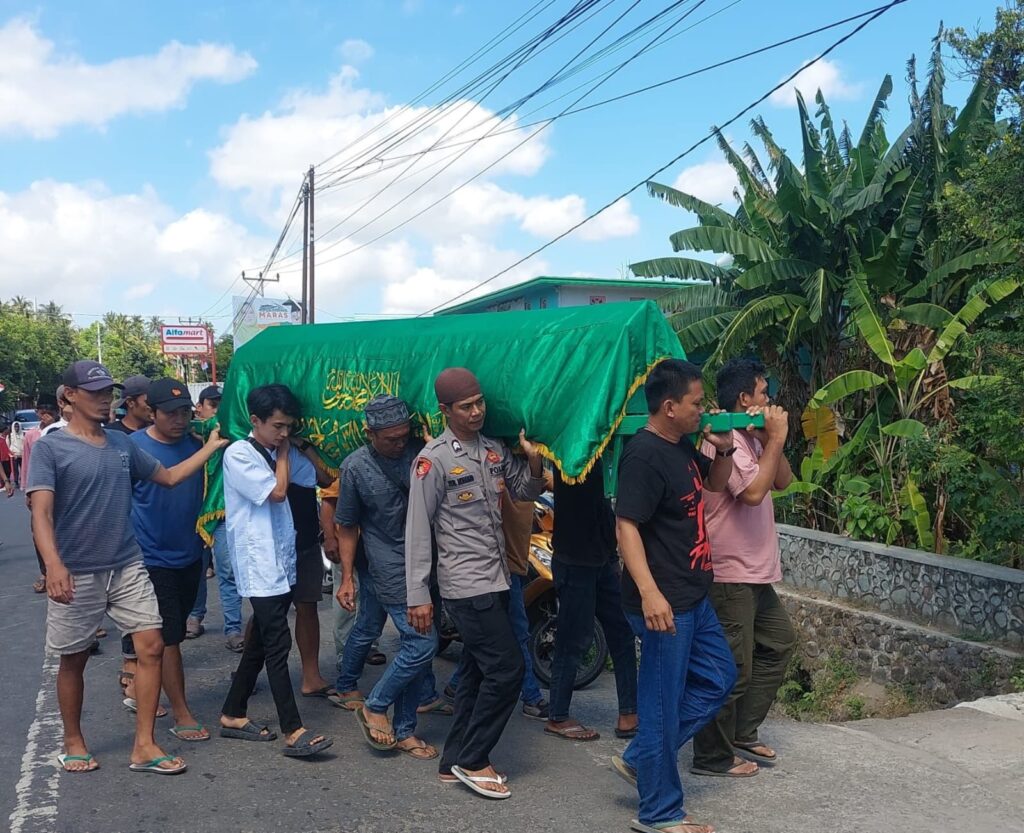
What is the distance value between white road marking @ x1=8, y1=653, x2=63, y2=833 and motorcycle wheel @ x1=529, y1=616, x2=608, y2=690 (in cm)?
263

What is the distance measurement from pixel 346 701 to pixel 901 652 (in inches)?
167

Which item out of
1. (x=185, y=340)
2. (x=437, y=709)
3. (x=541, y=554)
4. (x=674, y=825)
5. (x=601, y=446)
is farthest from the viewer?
(x=185, y=340)

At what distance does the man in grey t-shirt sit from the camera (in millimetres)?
4352

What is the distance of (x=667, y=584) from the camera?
12.0 feet

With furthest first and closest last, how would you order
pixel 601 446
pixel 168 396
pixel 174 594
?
pixel 168 396 < pixel 174 594 < pixel 601 446

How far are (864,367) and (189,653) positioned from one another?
6982 mm

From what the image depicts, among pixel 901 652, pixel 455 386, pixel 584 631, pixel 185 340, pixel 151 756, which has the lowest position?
pixel 901 652

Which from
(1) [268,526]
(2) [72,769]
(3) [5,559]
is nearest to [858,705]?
(1) [268,526]

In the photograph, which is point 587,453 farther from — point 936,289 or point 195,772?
point 936,289

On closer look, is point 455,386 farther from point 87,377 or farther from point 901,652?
point 901,652

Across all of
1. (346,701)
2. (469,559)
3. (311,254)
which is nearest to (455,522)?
(469,559)

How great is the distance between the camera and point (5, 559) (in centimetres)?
1123

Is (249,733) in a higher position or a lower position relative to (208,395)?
lower

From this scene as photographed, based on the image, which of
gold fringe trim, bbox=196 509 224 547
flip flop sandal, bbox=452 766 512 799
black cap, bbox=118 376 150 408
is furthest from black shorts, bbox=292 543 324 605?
flip flop sandal, bbox=452 766 512 799
